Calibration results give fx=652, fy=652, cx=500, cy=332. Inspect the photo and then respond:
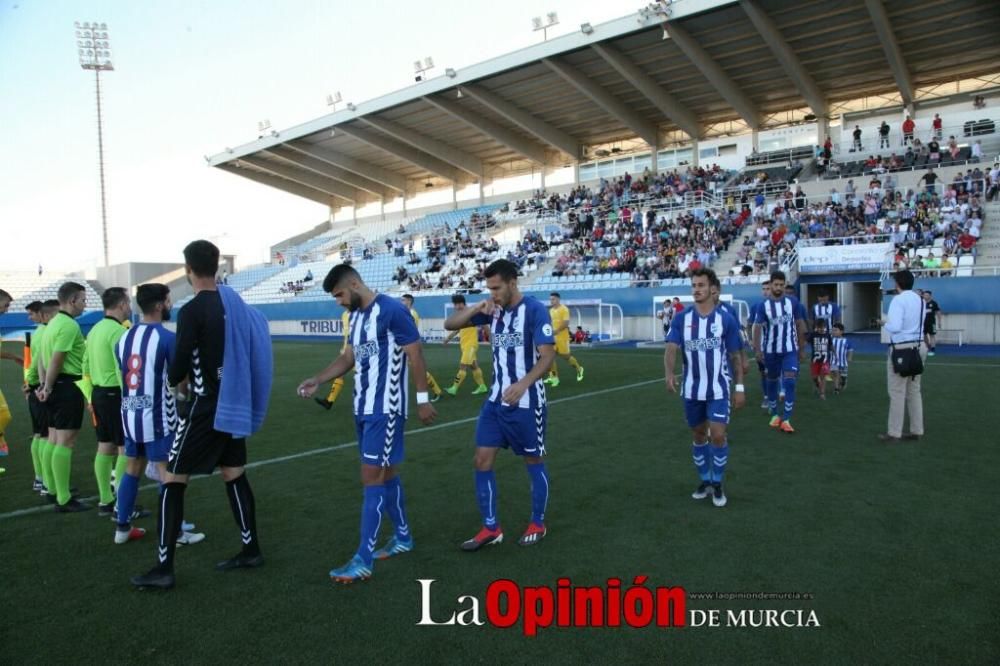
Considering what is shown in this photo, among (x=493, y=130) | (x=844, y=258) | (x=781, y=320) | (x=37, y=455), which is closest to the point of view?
(x=37, y=455)

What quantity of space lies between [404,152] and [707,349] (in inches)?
1533

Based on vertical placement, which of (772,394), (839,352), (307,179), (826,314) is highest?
(307,179)

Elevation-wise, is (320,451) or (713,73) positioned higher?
(713,73)

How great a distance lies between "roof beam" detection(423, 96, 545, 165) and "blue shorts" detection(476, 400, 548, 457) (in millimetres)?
Answer: 32092

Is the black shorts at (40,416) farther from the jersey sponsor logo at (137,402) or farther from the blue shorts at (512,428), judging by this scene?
the blue shorts at (512,428)

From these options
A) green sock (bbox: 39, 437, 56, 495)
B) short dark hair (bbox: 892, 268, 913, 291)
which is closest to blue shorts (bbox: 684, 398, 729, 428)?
short dark hair (bbox: 892, 268, 913, 291)

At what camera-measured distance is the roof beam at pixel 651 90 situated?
92.8 ft

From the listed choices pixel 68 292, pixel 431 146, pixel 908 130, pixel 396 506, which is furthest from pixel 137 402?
pixel 431 146

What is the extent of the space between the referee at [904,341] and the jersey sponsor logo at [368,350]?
18.9 feet

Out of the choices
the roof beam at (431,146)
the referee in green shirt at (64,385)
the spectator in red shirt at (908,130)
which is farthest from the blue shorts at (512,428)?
the roof beam at (431,146)

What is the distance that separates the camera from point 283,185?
49125mm

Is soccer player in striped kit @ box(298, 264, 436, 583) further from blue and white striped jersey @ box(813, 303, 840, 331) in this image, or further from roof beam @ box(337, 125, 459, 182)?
roof beam @ box(337, 125, 459, 182)

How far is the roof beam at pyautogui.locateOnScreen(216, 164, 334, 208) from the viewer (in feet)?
153

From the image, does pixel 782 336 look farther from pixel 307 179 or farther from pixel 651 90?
pixel 307 179
